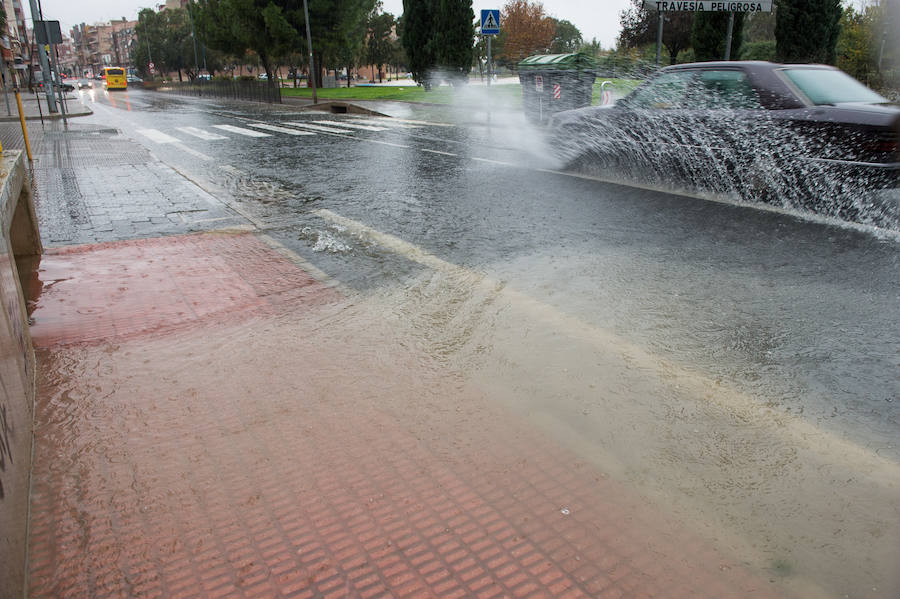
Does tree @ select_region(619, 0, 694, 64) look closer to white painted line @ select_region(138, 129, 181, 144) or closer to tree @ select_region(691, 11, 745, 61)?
tree @ select_region(691, 11, 745, 61)

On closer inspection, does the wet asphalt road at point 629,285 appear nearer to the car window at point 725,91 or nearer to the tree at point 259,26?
the car window at point 725,91

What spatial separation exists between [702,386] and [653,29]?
37.8 m

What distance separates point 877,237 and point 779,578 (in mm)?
4716

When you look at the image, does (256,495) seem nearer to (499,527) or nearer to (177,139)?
(499,527)

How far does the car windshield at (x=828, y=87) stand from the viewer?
6.82 m

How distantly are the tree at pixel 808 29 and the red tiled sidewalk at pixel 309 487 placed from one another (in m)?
24.7

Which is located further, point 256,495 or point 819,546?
point 256,495

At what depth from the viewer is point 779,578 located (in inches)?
83.9

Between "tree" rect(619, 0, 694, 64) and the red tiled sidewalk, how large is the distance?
35.2 metres

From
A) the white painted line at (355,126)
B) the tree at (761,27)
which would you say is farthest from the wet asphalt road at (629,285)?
the tree at (761,27)

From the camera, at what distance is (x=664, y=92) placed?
8156mm

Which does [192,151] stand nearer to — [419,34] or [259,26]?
[419,34]

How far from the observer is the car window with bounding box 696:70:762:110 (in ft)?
23.8

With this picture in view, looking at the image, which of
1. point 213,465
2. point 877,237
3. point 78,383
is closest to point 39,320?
point 78,383
